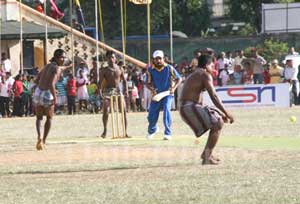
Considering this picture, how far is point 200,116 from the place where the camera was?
587 inches

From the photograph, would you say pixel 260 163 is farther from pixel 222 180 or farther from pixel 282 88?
pixel 282 88

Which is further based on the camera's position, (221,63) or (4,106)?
(221,63)

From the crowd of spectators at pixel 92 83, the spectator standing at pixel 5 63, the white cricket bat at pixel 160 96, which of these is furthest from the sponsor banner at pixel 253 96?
the white cricket bat at pixel 160 96

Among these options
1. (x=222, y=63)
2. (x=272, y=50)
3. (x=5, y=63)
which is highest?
(x=272, y=50)

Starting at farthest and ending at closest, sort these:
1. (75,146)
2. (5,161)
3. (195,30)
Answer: (195,30) → (75,146) → (5,161)

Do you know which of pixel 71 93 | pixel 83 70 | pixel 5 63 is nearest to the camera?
pixel 71 93

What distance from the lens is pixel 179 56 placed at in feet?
158

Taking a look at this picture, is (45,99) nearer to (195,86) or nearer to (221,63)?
(195,86)

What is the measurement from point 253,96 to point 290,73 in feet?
13.2

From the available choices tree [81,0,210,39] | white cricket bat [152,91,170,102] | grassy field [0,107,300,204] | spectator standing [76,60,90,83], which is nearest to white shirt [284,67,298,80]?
spectator standing [76,60,90,83]

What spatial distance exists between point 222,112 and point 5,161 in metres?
3.93

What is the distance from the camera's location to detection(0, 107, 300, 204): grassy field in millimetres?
11547

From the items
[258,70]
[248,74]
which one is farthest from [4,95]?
[258,70]

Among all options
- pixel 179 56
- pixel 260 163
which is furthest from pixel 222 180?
pixel 179 56
